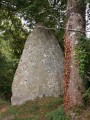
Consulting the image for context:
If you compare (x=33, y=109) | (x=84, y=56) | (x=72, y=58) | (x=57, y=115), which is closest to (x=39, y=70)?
(x=33, y=109)

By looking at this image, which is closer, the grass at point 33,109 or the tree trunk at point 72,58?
the tree trunk at point 72,58

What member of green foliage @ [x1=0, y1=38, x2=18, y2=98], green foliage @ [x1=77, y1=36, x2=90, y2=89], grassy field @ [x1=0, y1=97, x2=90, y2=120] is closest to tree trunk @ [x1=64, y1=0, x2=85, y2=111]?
green foliage @ [x1=77, y1=36, x2=90, y2=89]

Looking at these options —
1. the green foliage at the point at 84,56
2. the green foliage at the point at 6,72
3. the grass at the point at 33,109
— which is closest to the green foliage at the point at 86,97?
the green foliage at the point at 84,56

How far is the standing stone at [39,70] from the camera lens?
12.0 meters

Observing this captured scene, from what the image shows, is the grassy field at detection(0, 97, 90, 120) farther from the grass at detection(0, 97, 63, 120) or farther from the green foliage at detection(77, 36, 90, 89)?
the green foliage at detection(77, 36, 90, 89)

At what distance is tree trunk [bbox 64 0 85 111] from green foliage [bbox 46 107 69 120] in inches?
7.6

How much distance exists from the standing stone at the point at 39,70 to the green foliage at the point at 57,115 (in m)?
2.27

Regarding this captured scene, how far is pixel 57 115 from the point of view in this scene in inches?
369

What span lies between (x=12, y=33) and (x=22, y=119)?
8802 mm

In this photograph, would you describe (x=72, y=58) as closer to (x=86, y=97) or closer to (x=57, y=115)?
(x=86, y=97)

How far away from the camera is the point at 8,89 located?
16719 mm

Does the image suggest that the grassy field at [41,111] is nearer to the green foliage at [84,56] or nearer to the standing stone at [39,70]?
the standing stone at [39,70]

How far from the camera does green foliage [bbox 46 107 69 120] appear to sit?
9238mm

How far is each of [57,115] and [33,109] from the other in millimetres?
1583
